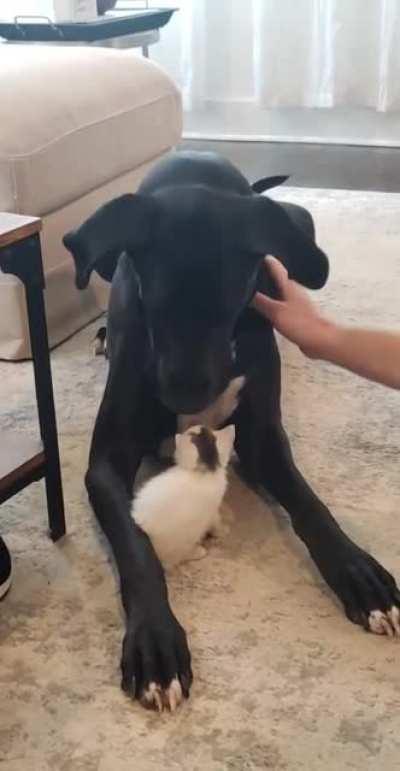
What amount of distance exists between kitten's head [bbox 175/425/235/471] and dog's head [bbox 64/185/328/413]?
0.07m

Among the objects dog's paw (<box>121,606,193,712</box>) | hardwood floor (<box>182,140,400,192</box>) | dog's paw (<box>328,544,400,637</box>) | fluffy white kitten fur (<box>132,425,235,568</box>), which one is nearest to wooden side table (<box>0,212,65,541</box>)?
fluffy white kitten fur (<box>132,425,235,568</box>)

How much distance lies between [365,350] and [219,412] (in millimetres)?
317

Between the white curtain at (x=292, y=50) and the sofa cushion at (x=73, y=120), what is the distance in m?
1.65

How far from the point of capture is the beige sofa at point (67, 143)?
1.87m

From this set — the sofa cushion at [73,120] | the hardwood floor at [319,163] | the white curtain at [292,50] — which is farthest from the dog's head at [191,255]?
the white curtain at [292,50]

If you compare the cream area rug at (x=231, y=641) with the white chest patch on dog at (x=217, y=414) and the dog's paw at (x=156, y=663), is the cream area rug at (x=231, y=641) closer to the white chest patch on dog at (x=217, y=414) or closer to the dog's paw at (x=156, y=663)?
the dog's paw at (x=156, y=663)

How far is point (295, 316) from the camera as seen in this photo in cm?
134

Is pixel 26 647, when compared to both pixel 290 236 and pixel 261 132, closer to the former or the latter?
pixel 290 236

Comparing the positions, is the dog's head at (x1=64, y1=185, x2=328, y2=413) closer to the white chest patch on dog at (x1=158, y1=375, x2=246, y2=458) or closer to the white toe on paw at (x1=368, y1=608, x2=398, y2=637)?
the white chest patch on dog at (x1=158, y1=375, x2=246, y2=458)

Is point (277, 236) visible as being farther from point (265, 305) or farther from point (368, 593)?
point (368, 593)

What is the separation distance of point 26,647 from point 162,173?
0.74m

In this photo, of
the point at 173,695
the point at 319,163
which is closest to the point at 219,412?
the point at 173,695

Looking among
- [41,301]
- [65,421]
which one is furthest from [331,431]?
[41,301]

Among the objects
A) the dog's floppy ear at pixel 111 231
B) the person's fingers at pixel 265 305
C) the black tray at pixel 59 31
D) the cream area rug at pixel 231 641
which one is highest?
the dog's floppy ear at pixel 111 231
